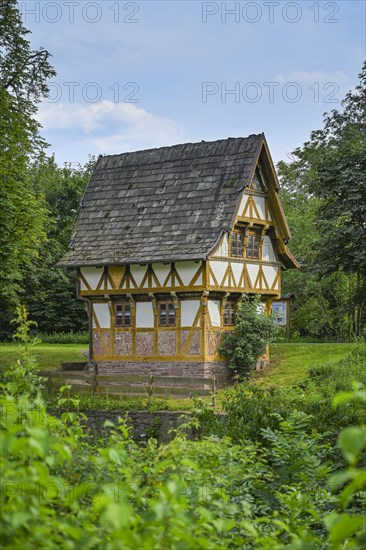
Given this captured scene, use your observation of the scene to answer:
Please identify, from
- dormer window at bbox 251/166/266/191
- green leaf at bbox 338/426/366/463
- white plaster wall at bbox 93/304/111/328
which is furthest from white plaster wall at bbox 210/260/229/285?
green leaf at bbox 338/426/366/463

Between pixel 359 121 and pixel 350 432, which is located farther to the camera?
pixel 359 121

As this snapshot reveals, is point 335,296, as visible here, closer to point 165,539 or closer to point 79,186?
point 79,186

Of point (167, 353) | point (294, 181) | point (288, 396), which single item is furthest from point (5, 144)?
point (294, 181)

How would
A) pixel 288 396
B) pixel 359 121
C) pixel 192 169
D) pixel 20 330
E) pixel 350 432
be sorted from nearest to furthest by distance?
pixel 350 432 → pixel 20 330 → pixel 288 396 → pixel 192 169 → pixel 359 121

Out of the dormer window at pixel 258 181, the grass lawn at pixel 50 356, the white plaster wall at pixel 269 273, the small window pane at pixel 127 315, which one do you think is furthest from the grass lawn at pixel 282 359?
the dormer window at pixel 258 181

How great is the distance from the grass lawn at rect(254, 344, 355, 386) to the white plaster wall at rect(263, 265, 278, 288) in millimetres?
2222

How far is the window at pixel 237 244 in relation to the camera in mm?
28828

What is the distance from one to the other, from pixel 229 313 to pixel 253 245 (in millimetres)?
2631

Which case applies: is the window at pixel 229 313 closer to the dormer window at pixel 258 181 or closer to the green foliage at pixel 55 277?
the dormer window at pixel 258 181

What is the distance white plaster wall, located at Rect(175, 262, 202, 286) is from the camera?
27.5 m

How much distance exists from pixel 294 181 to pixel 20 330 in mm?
41707

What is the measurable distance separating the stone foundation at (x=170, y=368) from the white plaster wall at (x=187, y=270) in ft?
8.47

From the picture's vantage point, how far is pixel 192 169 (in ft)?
98.8

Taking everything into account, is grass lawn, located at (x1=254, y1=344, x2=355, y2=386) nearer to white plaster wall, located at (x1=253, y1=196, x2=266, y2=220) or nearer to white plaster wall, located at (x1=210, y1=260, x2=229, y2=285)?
white plaster wall, located at (x1=210, y1=260, x2=229, y2=285)
